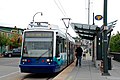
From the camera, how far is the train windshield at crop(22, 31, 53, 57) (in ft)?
58.1

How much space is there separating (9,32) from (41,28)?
70294 millimetres

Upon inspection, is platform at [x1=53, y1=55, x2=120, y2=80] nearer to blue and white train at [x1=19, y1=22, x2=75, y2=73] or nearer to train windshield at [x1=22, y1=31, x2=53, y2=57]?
blue and white train at [x1=19, y1=22, x2=75, y2=73]

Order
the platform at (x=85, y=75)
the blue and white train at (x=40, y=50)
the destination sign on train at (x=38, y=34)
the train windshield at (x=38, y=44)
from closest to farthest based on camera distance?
the platform at (x=85, y=75) → the blue and white train at (x=40, y=50) → the train windshield at (x=38, y=44) → the destination sign on train at (x=38, y=34)

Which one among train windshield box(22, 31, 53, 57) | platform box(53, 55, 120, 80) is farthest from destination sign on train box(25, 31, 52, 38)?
platform box(53, 55, 120, 80)

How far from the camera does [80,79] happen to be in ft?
49.2

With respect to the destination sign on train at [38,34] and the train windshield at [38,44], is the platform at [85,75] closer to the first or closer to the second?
the train windshield at [38,44]

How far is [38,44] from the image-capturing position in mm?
17891

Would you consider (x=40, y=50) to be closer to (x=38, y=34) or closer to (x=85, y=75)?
(x=38, y=34)

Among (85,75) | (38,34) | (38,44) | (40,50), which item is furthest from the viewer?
(38,34)

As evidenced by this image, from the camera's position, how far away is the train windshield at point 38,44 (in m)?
17.7

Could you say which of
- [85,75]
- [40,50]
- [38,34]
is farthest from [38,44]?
[85,75]

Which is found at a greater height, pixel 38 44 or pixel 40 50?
pixel 38 44

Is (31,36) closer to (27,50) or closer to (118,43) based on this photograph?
(27,50)

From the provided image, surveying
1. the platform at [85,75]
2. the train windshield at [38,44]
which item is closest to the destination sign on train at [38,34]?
the train windshield at [38,44]
